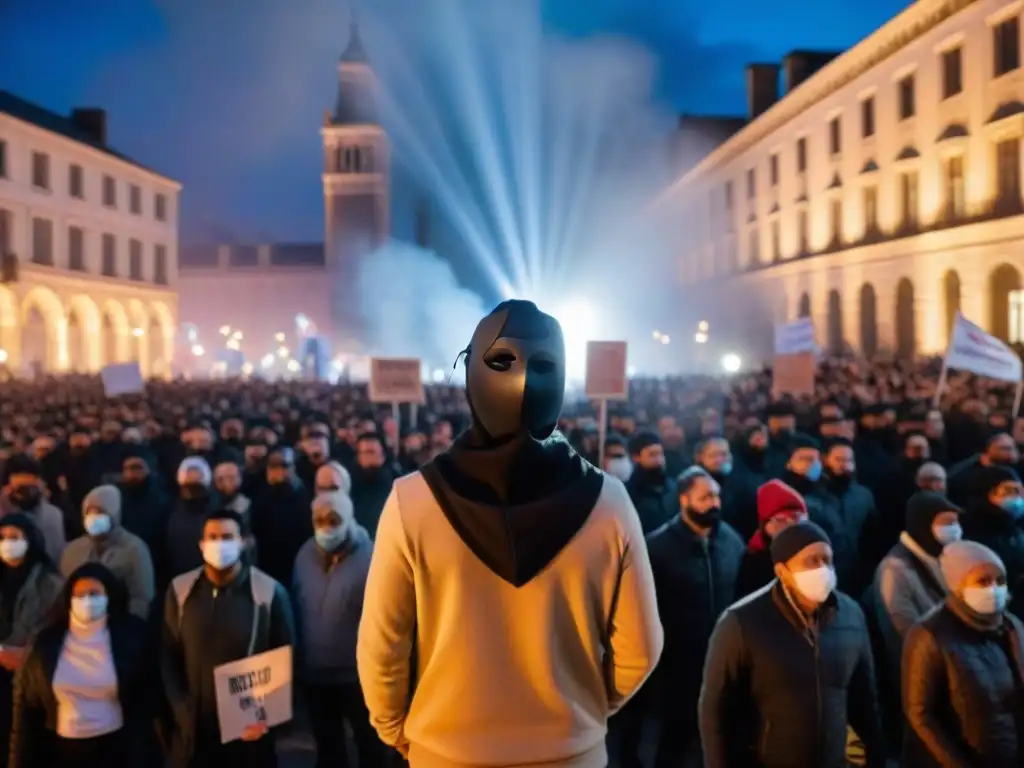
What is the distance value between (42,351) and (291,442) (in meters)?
32.9

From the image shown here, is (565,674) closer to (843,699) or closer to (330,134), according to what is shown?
(843,699)

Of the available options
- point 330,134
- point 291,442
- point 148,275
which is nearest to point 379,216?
point 330,134

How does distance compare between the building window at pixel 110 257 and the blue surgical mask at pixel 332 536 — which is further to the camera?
the building window at pixel 110 257

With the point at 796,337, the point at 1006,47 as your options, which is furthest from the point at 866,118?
the point at 796,337

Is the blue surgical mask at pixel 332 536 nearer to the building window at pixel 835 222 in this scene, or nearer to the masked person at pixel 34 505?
the masked person at pixel 34 505

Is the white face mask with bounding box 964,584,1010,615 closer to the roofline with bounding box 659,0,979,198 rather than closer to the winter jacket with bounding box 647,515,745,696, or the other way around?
the winter jacket with bounding box 647,515,745,696

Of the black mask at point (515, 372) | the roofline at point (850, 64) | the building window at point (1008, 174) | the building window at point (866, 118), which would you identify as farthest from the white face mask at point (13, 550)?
the building window at point (866, 118)

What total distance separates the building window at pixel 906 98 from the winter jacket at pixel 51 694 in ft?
97.8

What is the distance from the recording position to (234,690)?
4457 mm

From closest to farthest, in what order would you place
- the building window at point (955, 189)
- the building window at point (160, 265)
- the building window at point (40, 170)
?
the building window at point (955, 189) < the building window at point (40, 170) < the building window at point (160, 265)

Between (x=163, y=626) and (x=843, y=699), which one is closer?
(x=843, y=699)

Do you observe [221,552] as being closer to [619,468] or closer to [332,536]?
[332,536]

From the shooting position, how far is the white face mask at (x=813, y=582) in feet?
12.6

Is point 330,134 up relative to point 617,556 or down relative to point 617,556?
up
